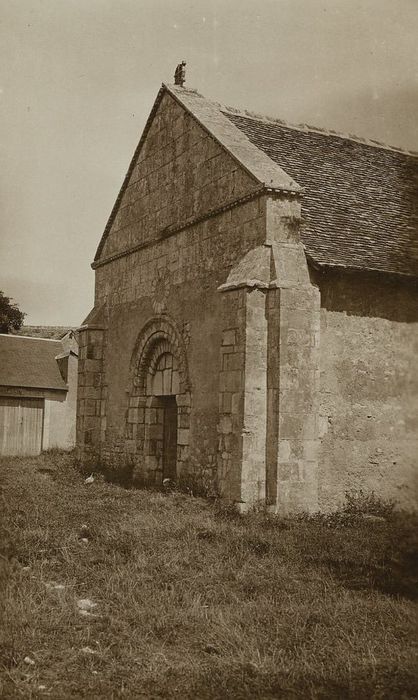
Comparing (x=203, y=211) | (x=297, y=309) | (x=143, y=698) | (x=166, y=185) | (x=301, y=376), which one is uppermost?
(x=166, y=185)

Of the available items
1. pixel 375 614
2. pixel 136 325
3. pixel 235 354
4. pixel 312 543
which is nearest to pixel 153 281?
pixel 136 325

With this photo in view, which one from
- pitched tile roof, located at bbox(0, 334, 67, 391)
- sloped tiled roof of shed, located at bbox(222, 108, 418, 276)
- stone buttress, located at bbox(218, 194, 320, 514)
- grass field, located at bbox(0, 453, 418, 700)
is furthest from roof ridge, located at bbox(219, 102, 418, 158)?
pitched tile roof, located at bbox(0, 334, 67, 391)

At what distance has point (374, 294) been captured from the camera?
457 inches

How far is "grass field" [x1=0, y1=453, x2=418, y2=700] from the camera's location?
4223 millimetres

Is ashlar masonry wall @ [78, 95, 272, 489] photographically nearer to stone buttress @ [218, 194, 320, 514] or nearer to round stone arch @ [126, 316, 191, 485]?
round stone arch @ [126, 316, 191, 485]

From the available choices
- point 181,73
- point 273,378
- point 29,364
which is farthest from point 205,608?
point 29,364

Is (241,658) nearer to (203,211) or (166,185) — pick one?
(203,211)

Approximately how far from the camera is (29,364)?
2464 centimetres

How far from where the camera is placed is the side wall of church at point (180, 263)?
11797mm

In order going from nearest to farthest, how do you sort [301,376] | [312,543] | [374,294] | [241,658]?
[241,658] < [312,543] < [301,376] < [374,294]

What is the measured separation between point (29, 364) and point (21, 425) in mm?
2394

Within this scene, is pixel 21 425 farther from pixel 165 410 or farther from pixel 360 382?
pixel 360 382

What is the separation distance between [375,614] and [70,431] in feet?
66.8

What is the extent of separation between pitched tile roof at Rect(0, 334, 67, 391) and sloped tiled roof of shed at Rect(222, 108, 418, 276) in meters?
13.0
